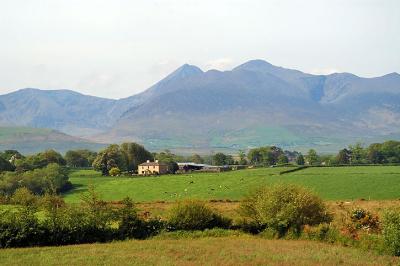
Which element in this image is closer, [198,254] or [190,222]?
[198,254]

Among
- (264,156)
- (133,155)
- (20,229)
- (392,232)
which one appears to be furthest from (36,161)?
(392,232)

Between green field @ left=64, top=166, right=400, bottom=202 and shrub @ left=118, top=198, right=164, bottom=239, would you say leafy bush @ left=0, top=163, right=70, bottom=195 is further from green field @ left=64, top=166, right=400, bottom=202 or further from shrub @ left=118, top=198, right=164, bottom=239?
shrub @ left=118, top=198, right=164, bottom=239

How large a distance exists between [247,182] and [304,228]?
171 feet

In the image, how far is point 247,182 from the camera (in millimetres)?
96188

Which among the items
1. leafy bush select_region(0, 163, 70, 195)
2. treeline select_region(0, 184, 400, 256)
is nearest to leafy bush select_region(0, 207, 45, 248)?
treeline select_region(0, 184, 400, 256)

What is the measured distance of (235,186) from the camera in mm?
94312

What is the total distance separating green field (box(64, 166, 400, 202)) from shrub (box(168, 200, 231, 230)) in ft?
96.0

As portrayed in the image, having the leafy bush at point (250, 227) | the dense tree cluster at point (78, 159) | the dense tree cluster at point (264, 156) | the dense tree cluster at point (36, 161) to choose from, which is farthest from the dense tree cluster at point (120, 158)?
the leafy bush at point (250, 227)

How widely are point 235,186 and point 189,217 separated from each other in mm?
48304

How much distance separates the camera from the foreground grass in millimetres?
33688

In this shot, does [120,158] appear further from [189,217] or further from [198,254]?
[198,254]

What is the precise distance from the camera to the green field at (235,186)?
3219 inches

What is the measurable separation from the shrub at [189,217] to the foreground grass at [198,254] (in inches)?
164

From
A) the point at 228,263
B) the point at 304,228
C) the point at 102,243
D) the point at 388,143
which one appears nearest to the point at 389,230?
the point at 304,228
